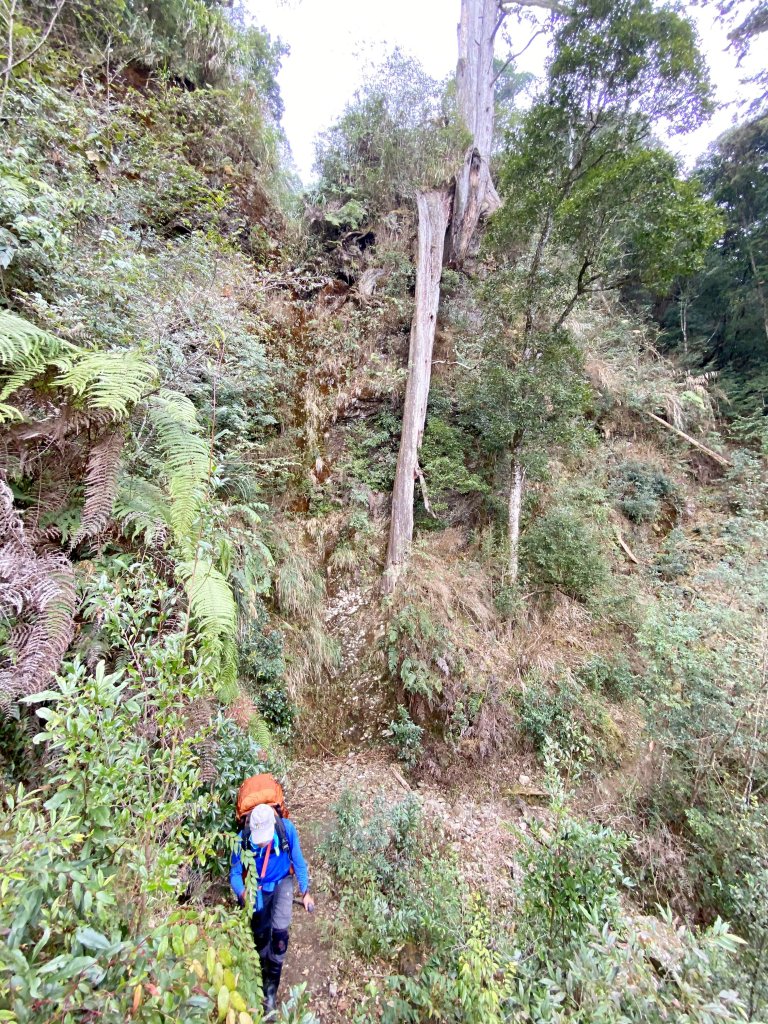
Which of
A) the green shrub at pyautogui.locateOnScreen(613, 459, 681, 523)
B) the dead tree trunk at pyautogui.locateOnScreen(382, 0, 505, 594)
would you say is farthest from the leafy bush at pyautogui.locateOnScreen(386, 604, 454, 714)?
the green shrub at pyautogui.locateOnScreen(613, 459, 681, 523)

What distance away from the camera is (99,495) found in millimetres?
2246

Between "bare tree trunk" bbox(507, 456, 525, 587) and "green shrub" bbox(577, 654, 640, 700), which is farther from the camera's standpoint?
"bare tree trunk" bbox(507, 456, 525, 587)

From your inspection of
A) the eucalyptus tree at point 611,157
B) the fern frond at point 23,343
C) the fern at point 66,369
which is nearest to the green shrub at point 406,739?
the fern at point 66,369

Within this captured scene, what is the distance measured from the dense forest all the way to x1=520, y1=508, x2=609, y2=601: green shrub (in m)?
0.05

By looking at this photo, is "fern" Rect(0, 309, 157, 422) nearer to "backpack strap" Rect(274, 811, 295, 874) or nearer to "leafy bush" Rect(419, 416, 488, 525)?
"backpack strap" Rect(274, 811, 295, 874)

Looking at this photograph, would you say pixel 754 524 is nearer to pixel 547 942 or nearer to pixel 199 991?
pixel 547 942

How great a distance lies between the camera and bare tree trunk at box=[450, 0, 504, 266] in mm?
7914

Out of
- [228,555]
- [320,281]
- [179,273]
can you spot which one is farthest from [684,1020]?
[320,281]

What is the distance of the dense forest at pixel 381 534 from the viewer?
1459mm

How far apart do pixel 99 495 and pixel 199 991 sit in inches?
83.1

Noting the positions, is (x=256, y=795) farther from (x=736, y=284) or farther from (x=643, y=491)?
(x=736, y=284)

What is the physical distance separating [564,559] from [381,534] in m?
2.72

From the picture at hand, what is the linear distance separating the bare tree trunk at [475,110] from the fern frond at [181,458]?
307 inches

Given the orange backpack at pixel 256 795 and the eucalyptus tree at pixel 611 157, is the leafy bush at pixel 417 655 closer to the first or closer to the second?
the orange backpack at pixel 256 795
